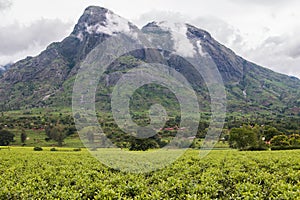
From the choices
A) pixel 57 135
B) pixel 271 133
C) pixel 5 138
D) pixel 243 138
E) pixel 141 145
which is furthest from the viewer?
pixel 57 135

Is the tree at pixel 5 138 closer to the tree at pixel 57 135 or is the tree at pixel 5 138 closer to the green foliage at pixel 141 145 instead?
the tree at pixel 57 135

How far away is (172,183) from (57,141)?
143m

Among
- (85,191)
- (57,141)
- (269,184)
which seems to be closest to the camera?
(85,191)

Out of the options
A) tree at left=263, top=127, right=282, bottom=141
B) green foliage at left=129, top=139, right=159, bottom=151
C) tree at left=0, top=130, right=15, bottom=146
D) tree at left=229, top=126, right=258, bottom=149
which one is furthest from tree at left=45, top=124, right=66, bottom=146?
tree at left=263, top=127, right=282, bottom=141

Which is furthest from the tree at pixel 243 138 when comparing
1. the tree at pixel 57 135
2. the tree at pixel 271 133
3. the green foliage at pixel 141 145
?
the tree at pixel 57 135

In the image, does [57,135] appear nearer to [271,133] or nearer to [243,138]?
[243,138]

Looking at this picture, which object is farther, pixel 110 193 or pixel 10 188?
pixel 10 188

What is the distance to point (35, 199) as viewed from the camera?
A: 14.1 metres

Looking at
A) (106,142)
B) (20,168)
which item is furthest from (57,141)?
(20,168)

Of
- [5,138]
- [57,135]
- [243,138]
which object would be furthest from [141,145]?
[5,138]

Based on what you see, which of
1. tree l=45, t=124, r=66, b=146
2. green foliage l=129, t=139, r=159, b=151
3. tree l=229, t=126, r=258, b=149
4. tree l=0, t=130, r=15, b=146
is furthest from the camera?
tree l=45, t=124, r=66, b=146

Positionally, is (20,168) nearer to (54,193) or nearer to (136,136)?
(54,193)

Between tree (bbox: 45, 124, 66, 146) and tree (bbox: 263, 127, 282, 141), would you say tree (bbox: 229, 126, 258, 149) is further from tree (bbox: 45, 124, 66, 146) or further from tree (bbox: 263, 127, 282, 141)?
tree (bbox: 45, 124, 66, 146)

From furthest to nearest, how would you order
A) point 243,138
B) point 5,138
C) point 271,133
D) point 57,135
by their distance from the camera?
point 57,135, point 5,138, point 271,133, point 243,138
